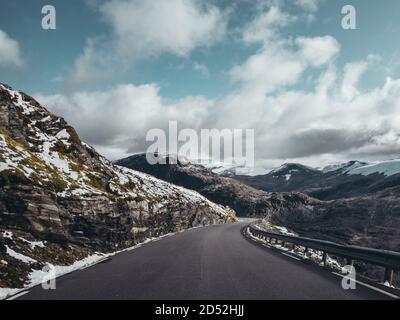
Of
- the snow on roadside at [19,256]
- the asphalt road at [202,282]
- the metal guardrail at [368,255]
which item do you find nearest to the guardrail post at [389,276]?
the metal guardrail at [368,255]

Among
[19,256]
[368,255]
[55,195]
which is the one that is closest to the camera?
[368,255]

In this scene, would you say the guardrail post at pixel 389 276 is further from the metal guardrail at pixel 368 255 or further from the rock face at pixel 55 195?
the rock face at pixel 55 195

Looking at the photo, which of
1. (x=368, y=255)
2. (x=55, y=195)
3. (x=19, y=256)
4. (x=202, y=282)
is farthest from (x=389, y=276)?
(x=55, y=195)

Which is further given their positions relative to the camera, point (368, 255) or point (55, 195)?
point (55, 195)

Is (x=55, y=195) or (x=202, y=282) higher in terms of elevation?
(x=55, y=195)

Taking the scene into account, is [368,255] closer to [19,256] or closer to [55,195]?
[19,256]

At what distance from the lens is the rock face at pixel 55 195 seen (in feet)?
59.3

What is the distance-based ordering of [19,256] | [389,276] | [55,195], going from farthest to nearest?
1. [55,195]
2. [19,256]
3. [389,276]

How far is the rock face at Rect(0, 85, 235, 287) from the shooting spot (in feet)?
59.3

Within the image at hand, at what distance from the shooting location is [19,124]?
30375 millimetres

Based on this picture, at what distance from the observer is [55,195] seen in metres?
21.1

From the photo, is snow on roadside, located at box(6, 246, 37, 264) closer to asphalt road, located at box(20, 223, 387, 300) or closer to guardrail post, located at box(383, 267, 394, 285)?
asphalt road, located at box(20, 223, 387, 300)
